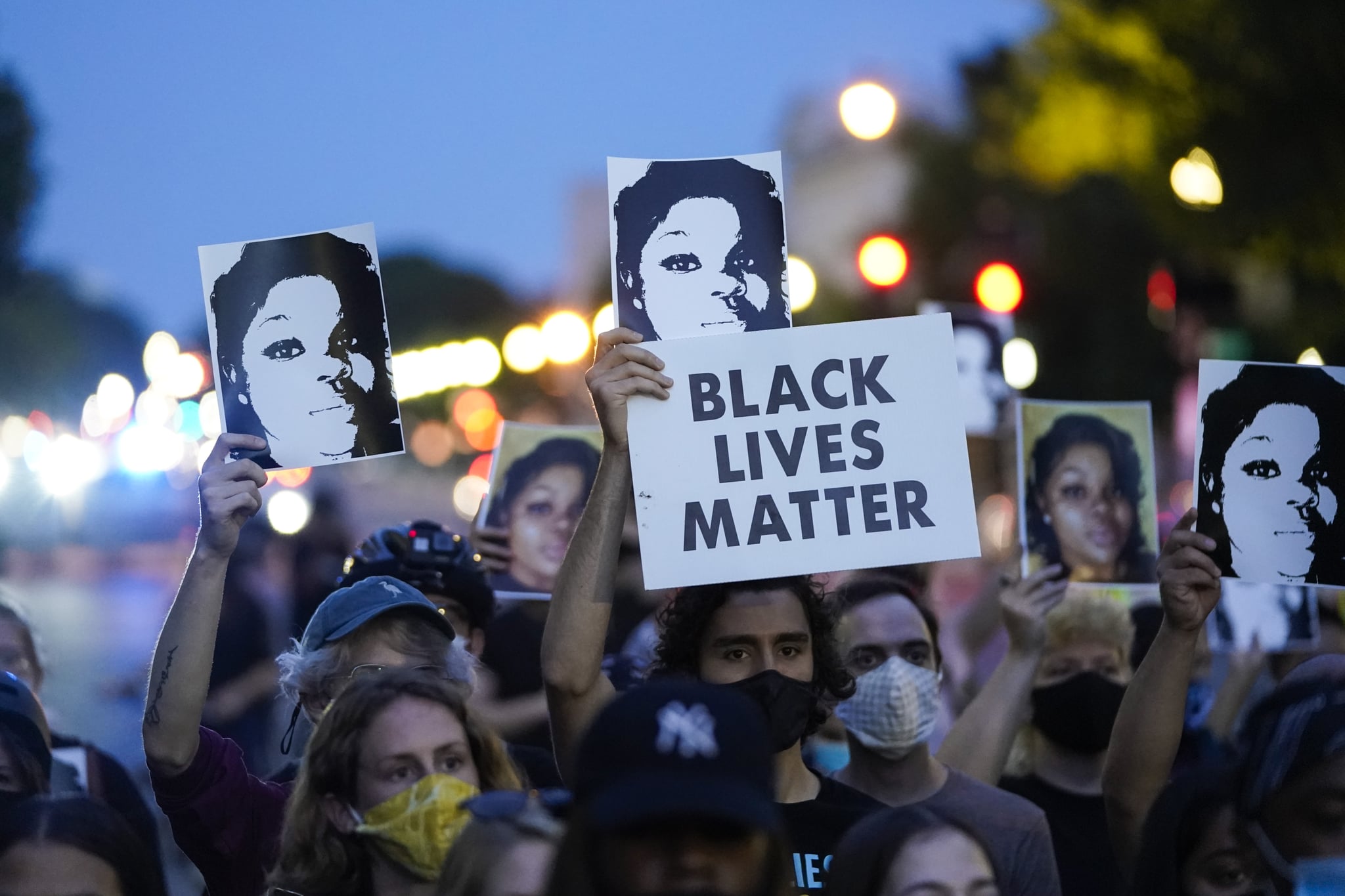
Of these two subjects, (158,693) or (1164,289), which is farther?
(1164,289)

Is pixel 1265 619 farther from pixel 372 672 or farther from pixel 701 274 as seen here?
pixel 372 672

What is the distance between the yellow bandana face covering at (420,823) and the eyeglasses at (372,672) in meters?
0.33

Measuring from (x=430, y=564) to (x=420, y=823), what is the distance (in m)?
1.77

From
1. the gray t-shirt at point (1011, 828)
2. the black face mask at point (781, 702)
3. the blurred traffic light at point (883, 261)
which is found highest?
the blurred traffic light at point (883, 261)

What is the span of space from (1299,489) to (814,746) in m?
2.40

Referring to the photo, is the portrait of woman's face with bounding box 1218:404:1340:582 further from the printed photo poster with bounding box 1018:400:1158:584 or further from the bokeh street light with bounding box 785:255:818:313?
the bokeh street light with bounding box 785:255:818:313

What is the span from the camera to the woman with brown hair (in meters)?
3.37

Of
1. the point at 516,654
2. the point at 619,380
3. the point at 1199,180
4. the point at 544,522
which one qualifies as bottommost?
the point at 516,654

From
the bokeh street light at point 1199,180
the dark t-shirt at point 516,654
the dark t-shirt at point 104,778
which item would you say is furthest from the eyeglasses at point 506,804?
the bokeh street light at point 1199,180

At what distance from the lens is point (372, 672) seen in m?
3.78

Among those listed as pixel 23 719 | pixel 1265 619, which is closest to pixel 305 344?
pixel 23 719

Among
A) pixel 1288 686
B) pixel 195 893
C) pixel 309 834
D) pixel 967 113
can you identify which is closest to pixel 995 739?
pixel 1288 686

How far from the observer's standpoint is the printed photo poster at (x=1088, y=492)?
5.52m

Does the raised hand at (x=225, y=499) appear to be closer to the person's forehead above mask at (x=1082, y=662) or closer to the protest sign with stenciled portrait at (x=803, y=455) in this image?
the protest sign with stenciled portrait at (x=803, y=455)
